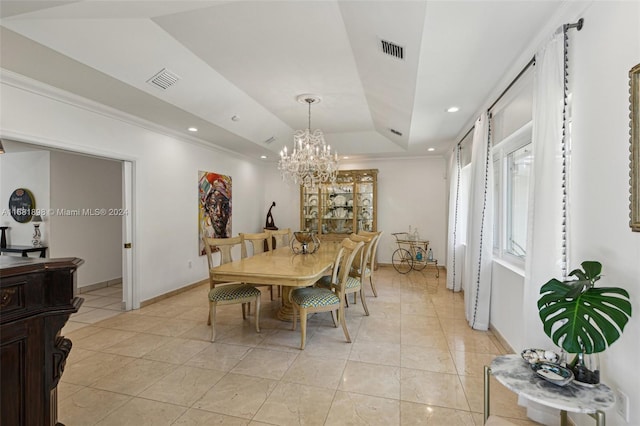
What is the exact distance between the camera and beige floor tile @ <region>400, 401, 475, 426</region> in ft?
6.22

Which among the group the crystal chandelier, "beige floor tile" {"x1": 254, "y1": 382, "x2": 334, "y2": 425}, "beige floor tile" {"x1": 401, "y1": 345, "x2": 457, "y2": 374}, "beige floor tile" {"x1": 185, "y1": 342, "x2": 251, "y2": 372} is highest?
the crystal chandelier

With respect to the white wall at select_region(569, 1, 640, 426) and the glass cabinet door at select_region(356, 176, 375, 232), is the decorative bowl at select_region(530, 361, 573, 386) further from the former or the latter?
the glass cabinet door at select_region(356, 176, 375, 232)

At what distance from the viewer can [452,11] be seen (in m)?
1.80

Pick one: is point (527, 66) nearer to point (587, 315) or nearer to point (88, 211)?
point (587, 315)

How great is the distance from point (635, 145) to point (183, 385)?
3085 millimetres

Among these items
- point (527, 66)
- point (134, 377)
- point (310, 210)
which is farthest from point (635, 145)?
point (310, 210)

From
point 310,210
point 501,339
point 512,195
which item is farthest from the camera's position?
point 310,210

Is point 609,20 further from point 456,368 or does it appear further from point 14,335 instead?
point 14,335

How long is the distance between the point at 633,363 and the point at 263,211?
6877mm

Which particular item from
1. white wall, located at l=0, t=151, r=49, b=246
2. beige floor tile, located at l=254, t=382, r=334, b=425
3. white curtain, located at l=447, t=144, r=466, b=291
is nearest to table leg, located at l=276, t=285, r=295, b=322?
beige floor tile, located at l=254, t=382, r=334, b=425

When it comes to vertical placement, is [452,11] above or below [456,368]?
above

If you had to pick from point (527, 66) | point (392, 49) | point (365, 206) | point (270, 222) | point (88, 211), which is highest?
point (392, 49)

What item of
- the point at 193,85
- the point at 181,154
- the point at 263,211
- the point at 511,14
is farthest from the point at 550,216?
the point at 263,211

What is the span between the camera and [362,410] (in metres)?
2.01
